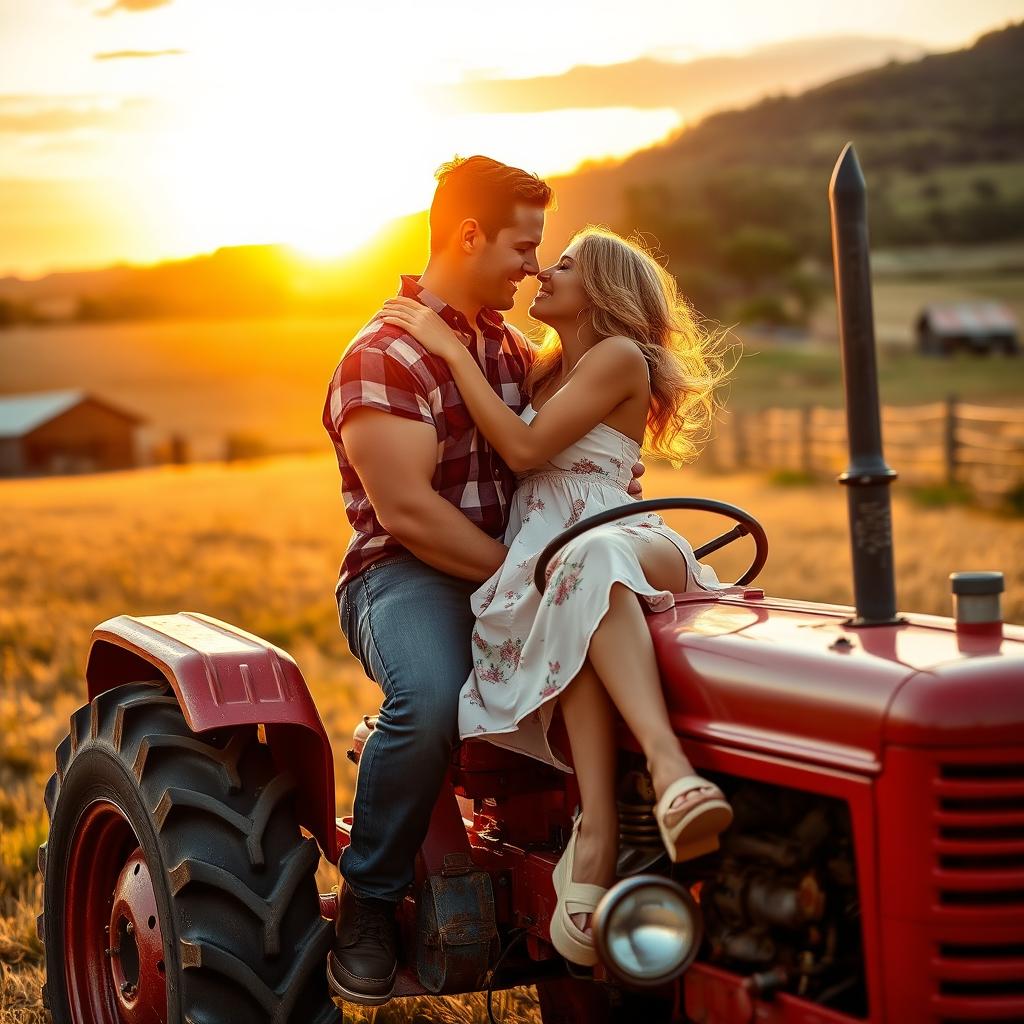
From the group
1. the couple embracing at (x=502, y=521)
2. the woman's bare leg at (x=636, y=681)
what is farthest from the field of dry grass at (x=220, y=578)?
the woman's bare leg at (x=636, y=681)

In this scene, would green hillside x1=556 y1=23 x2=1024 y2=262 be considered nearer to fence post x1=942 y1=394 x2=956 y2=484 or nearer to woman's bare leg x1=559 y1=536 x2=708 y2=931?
fence post x1=942 y1=394 x2=956 y2=484

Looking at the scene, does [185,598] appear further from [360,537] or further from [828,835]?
[828,835]

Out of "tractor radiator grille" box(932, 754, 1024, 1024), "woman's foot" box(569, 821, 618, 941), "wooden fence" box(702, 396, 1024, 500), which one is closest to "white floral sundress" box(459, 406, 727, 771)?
"woman's foot" box(569, 821, 618, 941)

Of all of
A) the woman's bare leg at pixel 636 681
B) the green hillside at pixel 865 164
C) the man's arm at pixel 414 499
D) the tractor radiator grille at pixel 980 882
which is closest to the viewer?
the tractor radiator grille at pixel 980 882

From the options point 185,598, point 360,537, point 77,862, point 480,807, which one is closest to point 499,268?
point 360,537

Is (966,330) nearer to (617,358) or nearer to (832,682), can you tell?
(617,358)

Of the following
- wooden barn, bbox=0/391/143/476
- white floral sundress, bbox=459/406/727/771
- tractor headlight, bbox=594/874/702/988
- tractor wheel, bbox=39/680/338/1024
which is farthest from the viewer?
wooden barn, bbox=0/391/143/476

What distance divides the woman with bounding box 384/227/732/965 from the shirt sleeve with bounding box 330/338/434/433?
9 cm

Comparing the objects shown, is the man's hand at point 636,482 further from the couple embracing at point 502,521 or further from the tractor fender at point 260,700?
the tractor fender at point 260,700

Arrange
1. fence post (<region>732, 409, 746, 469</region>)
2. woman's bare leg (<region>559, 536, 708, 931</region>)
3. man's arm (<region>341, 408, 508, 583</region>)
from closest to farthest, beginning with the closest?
1. woman's bare leg (<region>559, 536, 708, 931</region>)
2. man's arm (<region>341, 408, 508, 583</region>)
3. fence post (<region>732, 409, 746, 469</region>)

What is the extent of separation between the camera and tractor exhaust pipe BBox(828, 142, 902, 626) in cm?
284

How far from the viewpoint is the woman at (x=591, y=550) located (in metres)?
3.05

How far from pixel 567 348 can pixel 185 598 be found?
9.98 metres

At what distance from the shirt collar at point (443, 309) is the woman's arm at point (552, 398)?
0.68ft
